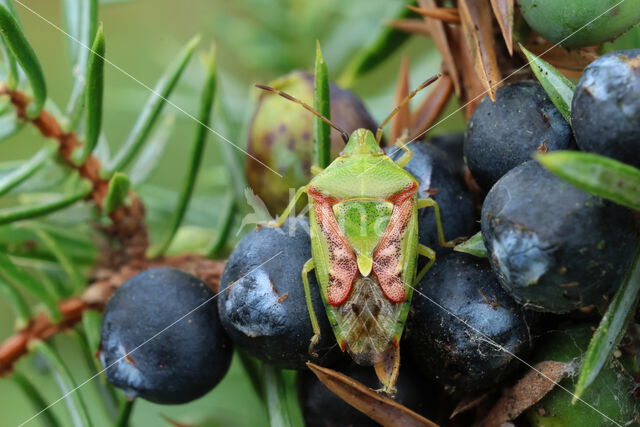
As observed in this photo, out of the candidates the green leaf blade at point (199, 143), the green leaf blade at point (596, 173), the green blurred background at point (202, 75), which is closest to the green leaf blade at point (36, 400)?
the green blurred background at point (202, 75)

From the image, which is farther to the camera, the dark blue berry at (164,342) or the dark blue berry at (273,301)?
the dark blue berry at (164,342)

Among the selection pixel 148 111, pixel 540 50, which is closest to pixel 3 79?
pixel 148 111

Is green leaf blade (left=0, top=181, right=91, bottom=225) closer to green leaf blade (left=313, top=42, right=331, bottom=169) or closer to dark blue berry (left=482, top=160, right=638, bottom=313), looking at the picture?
green leaf blade (left=313, top=42, right=331, bottom=169)

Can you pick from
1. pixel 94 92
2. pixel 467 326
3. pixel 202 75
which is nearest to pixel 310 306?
pixel 467 326

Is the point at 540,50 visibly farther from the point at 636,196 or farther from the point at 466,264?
the point at 636,196

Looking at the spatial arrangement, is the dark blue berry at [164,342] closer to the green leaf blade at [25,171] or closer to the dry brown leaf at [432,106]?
the green leaf blade at [25,171]

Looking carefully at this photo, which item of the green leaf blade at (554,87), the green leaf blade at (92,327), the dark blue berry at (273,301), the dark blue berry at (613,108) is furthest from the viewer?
the green leaf blade at (92,327)

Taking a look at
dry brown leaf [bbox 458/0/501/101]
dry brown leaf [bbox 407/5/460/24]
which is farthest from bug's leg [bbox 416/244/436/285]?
dry brown leaf [bbox 407/5/460/24]

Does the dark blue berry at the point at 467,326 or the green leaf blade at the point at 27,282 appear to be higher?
the green leaf blade at the point at 27,282
